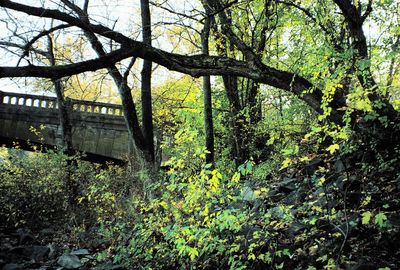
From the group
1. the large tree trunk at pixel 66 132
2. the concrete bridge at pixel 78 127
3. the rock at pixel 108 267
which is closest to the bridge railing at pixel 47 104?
the concrete bridge at pixel 78 127

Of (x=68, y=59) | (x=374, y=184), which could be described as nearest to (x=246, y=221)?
(x=374, y=184)

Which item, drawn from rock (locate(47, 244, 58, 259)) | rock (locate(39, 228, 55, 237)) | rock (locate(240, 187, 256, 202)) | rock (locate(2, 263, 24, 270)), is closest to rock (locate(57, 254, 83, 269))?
rock (locate(47, 244, 58, 259))

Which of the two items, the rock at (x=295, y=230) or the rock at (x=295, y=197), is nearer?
the rock at (x=295, y=230)

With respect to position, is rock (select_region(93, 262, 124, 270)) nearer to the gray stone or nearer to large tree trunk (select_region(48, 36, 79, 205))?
the gray stone

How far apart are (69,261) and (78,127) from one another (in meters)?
13.2

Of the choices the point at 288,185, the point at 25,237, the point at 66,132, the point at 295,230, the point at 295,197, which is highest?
the point at 66,132

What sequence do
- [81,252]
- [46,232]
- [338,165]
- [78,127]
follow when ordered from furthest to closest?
[78,127] < [46,232] < [81,252] < [338,165]

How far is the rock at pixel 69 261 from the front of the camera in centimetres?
717

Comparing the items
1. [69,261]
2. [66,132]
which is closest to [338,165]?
[69,261]

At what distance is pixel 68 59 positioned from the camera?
9.71 m

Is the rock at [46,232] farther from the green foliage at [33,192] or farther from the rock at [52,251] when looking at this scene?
the rock at [52,251]

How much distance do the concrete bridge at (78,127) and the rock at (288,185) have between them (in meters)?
13.3

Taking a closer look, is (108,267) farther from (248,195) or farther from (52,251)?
(248,195)

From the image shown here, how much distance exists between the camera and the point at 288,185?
7.00 meters
